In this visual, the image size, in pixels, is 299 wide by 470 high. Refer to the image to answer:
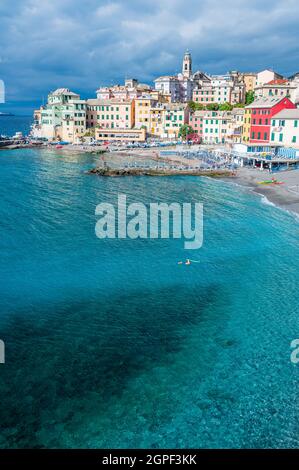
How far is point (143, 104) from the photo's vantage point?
114 m

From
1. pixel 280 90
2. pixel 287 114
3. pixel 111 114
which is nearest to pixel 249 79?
pixel 280 90

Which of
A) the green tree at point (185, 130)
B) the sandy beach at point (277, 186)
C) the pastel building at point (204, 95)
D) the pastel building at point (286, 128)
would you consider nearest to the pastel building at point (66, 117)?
the green tree at point (185, 130)

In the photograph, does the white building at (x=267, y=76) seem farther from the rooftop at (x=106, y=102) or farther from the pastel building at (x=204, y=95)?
the rooftop at (x=106, y=102)

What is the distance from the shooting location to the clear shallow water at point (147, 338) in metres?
16.8

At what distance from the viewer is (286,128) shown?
237 ft

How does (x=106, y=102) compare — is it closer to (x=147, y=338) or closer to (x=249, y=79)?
(x=249, y=79)

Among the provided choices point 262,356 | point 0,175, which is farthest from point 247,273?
point 0,175

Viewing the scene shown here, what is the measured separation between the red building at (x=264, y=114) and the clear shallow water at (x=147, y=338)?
129 ft

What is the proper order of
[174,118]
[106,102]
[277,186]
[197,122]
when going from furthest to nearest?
[106,102] → [174,118] → [197,122] → [277,186]

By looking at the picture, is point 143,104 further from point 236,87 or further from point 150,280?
point 150,280

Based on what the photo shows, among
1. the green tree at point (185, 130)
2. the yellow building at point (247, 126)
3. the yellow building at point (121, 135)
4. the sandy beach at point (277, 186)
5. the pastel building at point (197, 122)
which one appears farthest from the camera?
the pastel building at point (197, 122)

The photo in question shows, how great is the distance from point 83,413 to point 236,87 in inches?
5226

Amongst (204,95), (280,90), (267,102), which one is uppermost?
(204,95)

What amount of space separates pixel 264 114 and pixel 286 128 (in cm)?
704
